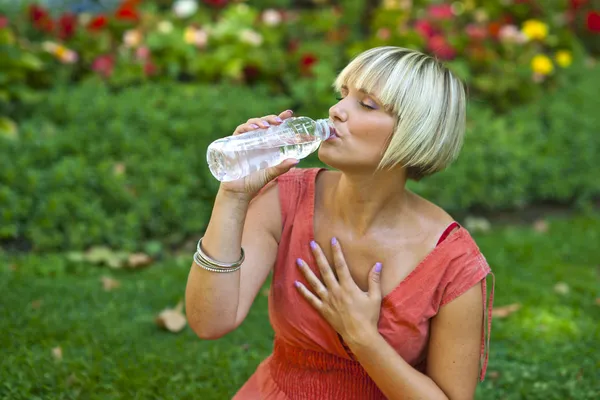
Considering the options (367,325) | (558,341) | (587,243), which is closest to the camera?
(367,325)

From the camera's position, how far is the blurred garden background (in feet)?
11.5

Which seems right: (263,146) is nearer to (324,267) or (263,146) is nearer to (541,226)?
(324,267)

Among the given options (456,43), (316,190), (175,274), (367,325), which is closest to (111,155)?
(175,274)

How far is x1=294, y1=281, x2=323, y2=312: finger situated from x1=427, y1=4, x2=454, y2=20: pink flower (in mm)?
5656

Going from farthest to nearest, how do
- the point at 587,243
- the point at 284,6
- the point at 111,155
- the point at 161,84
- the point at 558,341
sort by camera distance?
the point at 284,6 → the point at 161,84 → the point at 587,243 → the point at 111,155 → the point at 558,341

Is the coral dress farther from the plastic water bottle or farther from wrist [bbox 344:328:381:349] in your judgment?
the plastic water bottle

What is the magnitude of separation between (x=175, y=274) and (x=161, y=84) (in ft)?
6.93

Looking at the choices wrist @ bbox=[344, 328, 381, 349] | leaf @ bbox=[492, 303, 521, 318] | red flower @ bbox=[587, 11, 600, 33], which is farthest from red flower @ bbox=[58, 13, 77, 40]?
red flower @ bbox=[587, 11, 600, 33]

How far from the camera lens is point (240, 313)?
237cm

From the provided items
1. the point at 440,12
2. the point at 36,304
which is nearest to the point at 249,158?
the point at 36,304

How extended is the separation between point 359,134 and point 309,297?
536 millimetres

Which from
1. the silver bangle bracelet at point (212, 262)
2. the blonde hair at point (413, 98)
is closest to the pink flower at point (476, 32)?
the blonde hair at point (413, 98)

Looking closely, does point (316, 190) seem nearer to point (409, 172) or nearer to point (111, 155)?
point (409, 172)

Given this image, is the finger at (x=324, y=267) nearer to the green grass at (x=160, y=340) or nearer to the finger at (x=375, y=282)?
the finger at (x=375, y=282)
